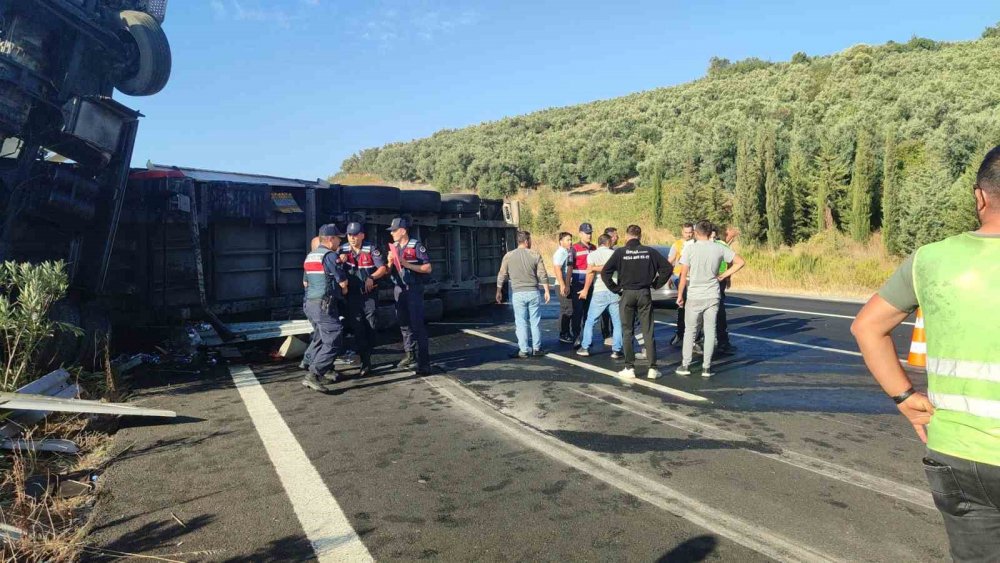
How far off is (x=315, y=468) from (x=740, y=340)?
7530 millimetres

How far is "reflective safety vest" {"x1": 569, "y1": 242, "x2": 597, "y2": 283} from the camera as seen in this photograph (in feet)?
32.2

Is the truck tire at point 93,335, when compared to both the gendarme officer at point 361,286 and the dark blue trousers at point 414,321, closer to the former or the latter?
the gendarme officer at point 361,286

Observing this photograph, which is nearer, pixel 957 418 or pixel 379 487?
pixel 957 418

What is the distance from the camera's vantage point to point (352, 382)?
7281mm

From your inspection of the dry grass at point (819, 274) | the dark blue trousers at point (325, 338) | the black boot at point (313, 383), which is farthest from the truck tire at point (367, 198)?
the dry grass at point (819, 274)

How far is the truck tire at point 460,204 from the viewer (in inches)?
482

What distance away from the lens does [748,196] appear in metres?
31.2

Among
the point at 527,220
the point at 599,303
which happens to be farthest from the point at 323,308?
the point at 527,220

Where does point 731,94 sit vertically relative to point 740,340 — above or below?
above

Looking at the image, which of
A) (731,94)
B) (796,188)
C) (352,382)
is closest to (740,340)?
(352,382)

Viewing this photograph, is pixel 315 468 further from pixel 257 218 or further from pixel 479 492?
pixel 257 218

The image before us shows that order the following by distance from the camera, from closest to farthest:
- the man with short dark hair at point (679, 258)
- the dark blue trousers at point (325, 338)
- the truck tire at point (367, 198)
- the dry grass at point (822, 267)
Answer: the dark blue trousers at point (325, 338) → the man with short dark hair at point (679, 258) → the truck tire at point (367, 198) → the dry grass at point (822, 267)

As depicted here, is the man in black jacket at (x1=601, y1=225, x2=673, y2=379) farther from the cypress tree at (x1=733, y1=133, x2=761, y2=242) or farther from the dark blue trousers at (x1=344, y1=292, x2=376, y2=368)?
the cypress tree at (x1=733, y1=133, x2=761, y2=242)

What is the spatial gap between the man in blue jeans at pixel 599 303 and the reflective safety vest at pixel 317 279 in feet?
12.1
